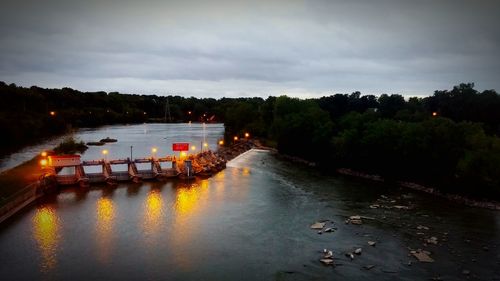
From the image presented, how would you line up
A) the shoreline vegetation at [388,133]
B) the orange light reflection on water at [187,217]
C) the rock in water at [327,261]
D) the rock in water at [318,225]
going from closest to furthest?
1. the rock in water at [327,261]
2. the orange light reflection on water at [187,217]
3. the rock in water at [318,225]
4. the shoreline vegetation at [388,133]

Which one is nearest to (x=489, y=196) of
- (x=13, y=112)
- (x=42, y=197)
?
(x=42, y=197)

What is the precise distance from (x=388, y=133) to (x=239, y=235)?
38553 millimetres

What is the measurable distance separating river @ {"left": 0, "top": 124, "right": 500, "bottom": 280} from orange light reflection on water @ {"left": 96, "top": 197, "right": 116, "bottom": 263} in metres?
0.11

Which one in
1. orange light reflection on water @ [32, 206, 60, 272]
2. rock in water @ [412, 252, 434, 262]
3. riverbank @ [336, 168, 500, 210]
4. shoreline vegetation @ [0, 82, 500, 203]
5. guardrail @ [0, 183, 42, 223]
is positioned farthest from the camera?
shoreline vegetation @ [0, 82, 500, 203]

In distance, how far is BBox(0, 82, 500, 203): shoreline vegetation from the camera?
55513 millimetres

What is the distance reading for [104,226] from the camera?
4288 cm

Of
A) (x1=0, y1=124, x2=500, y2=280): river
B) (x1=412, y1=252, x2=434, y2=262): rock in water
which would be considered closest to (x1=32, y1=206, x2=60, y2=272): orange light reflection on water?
(x1=0, y1=124, x2=500, y2=280): river

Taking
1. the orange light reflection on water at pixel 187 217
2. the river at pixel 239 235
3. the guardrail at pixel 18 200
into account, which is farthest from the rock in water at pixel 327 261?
the guardrail at pixel 18 200

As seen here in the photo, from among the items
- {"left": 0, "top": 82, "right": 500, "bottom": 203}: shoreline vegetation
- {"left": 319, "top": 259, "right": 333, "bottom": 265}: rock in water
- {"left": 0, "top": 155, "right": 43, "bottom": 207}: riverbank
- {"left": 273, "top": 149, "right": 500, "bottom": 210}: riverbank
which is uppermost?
{"left": 0, "top": 82, "right": 500, "bottom": 203}: shoreline vegetation

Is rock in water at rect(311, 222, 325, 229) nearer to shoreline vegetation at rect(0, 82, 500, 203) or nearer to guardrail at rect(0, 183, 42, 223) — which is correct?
shoreline vegetation at rect(0, 82, 500, 203)

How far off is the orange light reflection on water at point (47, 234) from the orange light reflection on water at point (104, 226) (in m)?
3.53

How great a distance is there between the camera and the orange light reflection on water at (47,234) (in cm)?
3403

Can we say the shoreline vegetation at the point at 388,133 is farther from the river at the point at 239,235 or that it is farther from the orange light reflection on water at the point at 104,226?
the orange light reflection on water at the point at 104,226

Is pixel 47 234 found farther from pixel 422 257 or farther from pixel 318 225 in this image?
pixel 422 257
